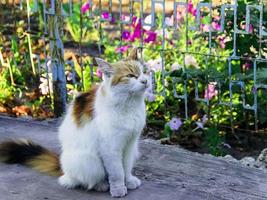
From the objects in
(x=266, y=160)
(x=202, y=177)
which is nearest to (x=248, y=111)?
(x=266, y=160)

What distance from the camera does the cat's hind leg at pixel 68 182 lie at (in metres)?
3.74

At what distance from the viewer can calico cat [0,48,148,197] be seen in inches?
138

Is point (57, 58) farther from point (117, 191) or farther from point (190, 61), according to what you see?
point (117, 191)

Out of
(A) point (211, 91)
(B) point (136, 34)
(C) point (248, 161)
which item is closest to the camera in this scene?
(C) point (248, 161)

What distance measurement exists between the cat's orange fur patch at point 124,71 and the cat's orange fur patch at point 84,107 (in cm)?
26

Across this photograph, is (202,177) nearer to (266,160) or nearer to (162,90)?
(266,160)

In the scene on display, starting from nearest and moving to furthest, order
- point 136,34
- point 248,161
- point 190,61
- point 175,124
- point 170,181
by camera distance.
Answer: point 170,181
point 248,161
point 175,124
point 190,61
point 136,34

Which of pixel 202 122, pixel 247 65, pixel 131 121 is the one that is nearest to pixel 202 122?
pixel 202 122

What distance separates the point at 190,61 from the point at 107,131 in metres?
1.90

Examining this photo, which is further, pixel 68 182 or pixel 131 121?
pixel 68 182

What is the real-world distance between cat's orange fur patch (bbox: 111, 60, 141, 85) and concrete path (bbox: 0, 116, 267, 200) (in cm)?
71

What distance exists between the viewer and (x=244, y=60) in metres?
4.72

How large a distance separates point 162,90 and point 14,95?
1.44 m

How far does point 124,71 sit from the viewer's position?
11.4 feet
